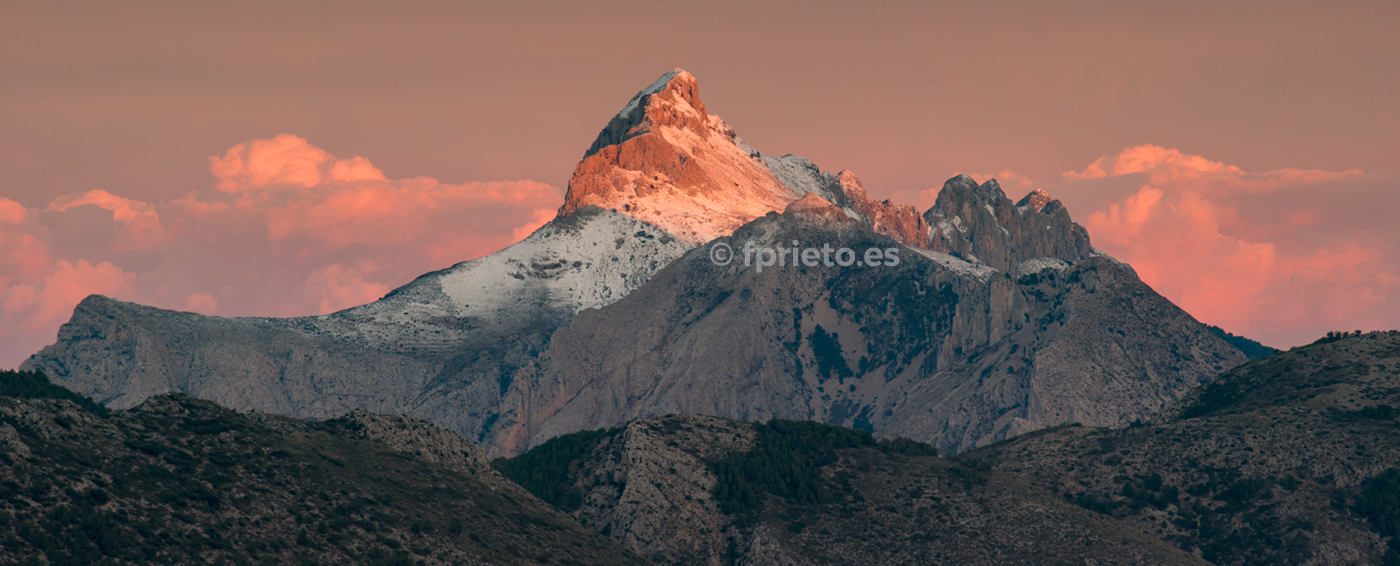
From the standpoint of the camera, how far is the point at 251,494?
427 feet

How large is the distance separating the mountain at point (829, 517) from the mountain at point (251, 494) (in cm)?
2342

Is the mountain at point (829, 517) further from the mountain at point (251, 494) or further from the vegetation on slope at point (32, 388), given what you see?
the vegetation on slope at point (32, 388)

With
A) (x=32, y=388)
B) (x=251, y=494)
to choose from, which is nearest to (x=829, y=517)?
(x=251, y=494)

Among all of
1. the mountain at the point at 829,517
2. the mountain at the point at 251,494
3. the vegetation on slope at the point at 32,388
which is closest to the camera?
the mountain at the point at 251,494

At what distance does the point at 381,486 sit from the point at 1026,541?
7575cm

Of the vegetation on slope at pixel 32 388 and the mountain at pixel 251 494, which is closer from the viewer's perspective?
the mountain at pixel 251 494

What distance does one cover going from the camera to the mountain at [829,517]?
6914 inches

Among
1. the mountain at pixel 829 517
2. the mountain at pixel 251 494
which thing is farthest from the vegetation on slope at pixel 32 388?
the mountain at pixel 829 517

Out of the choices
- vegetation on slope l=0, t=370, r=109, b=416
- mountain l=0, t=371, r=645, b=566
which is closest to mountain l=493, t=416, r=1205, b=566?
mountain l=0, t=371, r=645, b=566

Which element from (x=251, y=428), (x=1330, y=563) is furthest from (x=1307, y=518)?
(x=251, y=428)

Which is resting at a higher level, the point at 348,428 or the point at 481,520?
the point at 348,428

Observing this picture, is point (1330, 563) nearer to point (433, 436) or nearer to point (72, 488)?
point (433, 436)

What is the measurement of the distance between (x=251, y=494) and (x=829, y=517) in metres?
79.7

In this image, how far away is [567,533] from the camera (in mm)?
156750
